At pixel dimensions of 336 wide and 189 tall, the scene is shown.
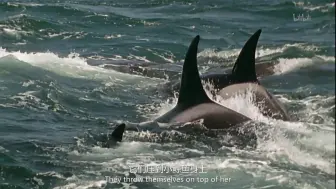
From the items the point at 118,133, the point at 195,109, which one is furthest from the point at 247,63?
the point at 118,133

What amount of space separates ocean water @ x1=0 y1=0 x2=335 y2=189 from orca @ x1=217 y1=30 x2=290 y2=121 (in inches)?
9.2

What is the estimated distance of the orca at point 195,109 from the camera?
1016cm

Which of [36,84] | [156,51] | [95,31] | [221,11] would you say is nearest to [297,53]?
[156,51]

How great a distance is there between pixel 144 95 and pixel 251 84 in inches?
189

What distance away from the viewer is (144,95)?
53.4ft

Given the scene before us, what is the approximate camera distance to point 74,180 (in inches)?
333

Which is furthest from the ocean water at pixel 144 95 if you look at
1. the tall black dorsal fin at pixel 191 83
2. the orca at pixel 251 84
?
the tall black dorsal fin at pixel 191 83

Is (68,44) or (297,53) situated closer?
(297,53)

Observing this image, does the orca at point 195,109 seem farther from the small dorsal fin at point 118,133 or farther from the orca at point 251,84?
the orca at point 251,84

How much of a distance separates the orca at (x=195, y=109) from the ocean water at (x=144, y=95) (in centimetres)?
33

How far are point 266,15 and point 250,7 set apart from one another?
2.59 meters

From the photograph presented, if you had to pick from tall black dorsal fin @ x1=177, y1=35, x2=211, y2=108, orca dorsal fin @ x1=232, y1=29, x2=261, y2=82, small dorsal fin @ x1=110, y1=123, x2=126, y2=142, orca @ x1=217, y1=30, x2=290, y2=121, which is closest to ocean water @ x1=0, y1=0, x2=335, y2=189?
small dorsal fin @ x1=110, y1=123, x2=126, y2=142

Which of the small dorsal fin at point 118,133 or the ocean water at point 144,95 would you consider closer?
the ocean water at point 144,95

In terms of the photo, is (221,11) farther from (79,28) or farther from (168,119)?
(168,119)
